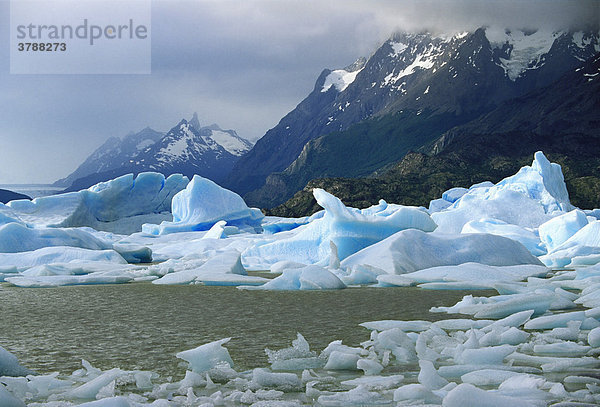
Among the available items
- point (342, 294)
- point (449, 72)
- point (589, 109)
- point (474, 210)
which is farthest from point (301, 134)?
point (342, 294)

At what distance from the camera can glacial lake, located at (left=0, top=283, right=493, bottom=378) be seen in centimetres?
321

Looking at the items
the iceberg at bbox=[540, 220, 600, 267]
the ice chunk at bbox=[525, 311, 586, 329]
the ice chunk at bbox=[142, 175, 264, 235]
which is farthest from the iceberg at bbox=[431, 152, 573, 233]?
the ice chunk at bbox=[525, 311, 586, 329]

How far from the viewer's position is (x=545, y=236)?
48.4ft

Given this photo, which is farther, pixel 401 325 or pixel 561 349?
pixel 401 325

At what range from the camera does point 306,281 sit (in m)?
6.53

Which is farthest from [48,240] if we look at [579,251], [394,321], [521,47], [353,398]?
[521,47]

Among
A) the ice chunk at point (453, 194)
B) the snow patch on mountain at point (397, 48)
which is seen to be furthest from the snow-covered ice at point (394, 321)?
the snow patch on mountain at point (397, 48)

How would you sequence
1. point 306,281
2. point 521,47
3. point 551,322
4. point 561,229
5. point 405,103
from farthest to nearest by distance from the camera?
point 521,47 → point 405,103 → point 561,229 → point 306,281 → point 551,322

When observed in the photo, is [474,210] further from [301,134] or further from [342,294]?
[301,134]

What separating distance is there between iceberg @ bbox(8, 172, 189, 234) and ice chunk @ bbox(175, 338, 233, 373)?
22.7 m

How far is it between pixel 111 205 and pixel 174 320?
27.6m

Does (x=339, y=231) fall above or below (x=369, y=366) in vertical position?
above

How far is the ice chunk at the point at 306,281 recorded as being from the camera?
6539mm

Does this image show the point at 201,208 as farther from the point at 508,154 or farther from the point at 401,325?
the point at 508,154
